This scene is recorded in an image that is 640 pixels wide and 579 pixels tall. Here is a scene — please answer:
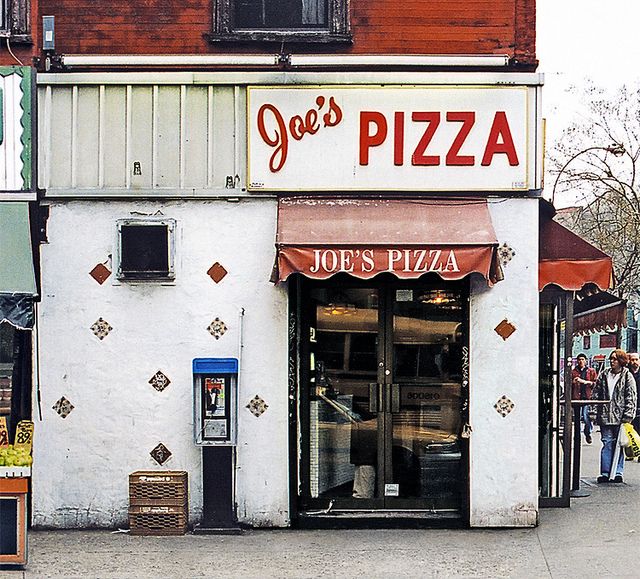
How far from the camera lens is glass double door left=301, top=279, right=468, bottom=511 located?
11.3 m

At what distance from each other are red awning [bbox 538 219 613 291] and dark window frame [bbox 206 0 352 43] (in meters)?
2.90

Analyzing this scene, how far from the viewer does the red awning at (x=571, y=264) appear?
1175cm

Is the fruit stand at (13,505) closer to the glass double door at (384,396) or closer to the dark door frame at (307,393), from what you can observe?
the dark door frame at (307,393)

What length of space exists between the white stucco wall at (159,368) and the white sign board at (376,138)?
49cm

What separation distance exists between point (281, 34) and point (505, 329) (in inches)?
136

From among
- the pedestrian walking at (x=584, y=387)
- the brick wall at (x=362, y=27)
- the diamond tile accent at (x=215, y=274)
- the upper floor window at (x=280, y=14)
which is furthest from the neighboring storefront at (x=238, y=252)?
the pedestrian walking at (x=584, y=387)

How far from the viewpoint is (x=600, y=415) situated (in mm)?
15469

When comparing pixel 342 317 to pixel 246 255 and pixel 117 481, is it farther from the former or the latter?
pixel 117 481

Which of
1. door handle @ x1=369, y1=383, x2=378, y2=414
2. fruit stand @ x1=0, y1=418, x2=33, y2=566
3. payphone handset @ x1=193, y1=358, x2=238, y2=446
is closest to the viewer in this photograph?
fruit stand @ x1=0, y1=418, x2=33, y2=566

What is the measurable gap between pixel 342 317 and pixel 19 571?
375cm

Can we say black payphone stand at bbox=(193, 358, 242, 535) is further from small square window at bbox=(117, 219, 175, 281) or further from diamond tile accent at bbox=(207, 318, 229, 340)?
small square window at bbox=(117, 219, 175, 281)

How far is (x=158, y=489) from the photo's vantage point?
429 inches

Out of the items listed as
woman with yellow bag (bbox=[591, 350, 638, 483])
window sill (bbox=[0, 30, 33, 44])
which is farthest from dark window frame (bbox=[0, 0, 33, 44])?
woman with yellow bag (bbox=[591, 350, 638, 483])

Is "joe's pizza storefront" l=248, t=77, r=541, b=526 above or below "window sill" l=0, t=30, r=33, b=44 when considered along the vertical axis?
below
